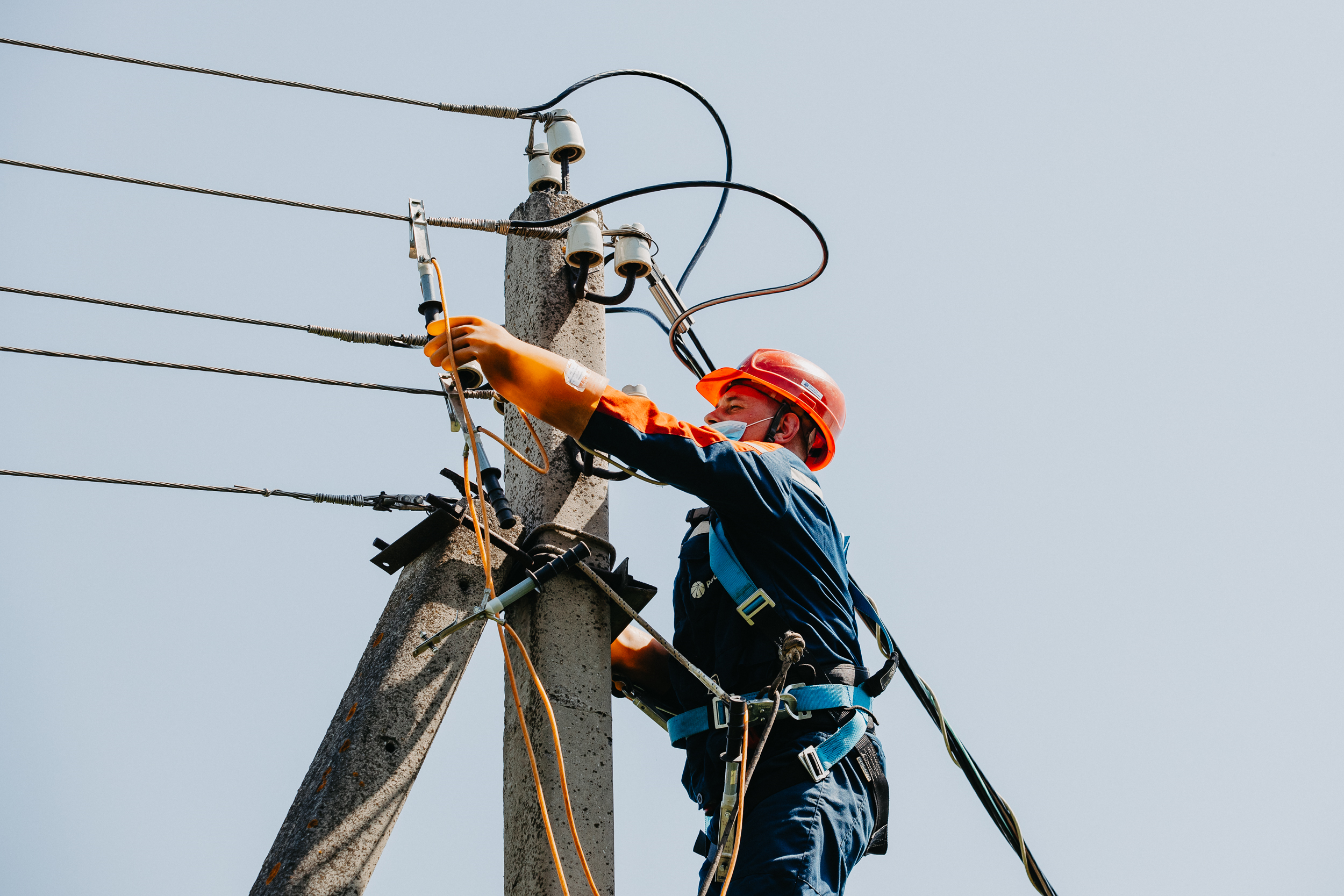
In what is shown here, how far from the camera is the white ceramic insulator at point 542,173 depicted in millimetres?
4824

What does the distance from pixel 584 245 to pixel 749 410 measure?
94 centimetres

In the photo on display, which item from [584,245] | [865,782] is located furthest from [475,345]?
[865,782]

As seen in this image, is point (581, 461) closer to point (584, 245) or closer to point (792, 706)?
point (584, 245)

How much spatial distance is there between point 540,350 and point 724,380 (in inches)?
53.3

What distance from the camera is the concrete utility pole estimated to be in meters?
3.60

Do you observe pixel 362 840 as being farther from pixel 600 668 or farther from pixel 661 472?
pixel 661 472

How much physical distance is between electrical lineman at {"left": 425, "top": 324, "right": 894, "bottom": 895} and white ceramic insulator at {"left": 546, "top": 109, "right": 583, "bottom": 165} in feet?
4.24

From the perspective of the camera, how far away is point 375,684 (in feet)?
12.5

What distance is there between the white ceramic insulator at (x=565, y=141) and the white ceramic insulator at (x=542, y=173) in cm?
4

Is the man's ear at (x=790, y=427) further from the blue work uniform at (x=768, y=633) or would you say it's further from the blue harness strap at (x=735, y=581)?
the blue harness strap at (x=735, y=581)

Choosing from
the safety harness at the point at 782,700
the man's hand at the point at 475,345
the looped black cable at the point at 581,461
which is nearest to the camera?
the man's hand at the point at 475,345

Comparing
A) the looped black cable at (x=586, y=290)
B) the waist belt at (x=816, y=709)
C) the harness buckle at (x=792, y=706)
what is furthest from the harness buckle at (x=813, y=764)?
the looped black cable at (x=586, y=290)

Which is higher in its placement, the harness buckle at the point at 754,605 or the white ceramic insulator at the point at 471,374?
the white ceramic insulator at the point at 471,374

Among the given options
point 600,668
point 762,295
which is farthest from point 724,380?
point 600,668
